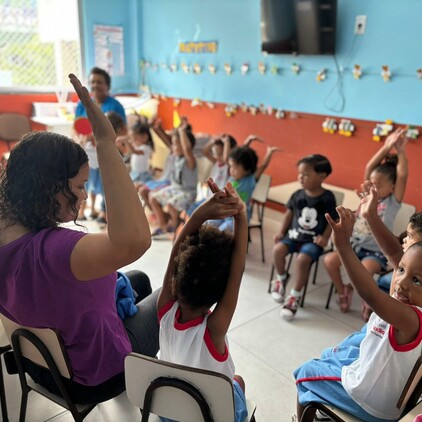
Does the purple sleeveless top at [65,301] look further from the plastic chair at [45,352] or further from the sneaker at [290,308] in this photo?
the sneaker at [290,308]

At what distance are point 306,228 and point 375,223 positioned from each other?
48.6 inches

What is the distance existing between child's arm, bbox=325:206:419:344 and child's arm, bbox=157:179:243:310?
299 mm

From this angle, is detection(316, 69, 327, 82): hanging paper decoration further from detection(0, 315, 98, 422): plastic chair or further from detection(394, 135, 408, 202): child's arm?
detection(0, 315, 98, 422): plastic chair

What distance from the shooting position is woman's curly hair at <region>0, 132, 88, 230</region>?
1.00 metres

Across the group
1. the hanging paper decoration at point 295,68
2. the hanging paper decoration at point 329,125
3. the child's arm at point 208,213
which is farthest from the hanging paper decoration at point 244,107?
the child's arm at point 208,213

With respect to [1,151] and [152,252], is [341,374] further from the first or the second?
[1,151]

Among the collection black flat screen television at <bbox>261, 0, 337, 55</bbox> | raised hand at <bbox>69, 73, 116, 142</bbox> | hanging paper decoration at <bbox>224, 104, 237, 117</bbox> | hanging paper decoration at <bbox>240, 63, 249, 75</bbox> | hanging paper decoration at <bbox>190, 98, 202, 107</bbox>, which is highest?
black flat screen television at <bbox>261, 0, 337, 55</bbox>

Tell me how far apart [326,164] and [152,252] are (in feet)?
5.23

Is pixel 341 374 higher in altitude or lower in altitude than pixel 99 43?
lower

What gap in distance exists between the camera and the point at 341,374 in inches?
51.7

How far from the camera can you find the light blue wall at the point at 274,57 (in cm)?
296

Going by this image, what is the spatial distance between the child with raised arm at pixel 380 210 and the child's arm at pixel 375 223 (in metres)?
0.80

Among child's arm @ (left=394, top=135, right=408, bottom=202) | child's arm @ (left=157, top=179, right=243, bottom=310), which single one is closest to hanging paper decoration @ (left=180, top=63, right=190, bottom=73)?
child's arm @ (left=394, top=135, right=408, bottom=202)

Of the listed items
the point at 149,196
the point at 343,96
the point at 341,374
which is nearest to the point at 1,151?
the point at 149,196
